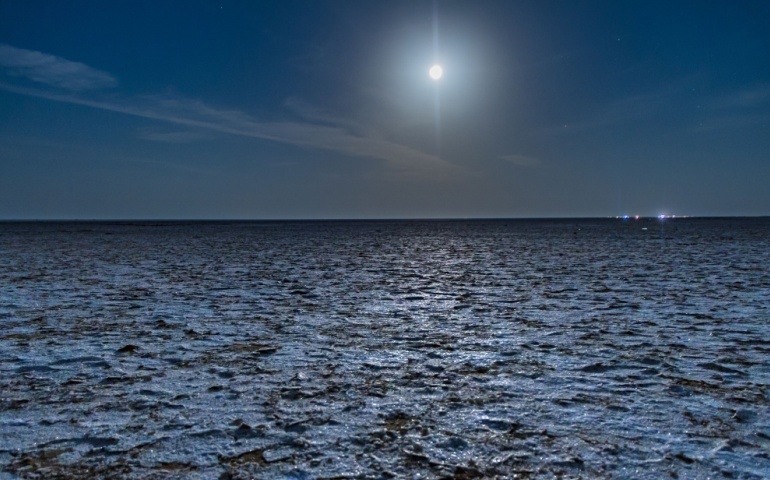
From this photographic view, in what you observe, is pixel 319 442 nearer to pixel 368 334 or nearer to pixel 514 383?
pixel 514 383

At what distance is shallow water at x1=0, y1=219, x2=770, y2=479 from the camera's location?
117 inches

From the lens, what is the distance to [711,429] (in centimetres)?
334

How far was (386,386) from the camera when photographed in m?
4.22

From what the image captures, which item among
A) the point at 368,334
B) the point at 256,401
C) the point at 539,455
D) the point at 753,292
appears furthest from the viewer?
the point at 753,292

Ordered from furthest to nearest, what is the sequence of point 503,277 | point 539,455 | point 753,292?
1. point 503,277
2. point 753,292
3. point 539,455

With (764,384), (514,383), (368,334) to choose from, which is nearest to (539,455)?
(514,383)

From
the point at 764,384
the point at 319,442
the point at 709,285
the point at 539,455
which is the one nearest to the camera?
the point at 539,455

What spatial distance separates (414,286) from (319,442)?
751cm

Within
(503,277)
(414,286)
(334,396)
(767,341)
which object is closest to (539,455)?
(334,396)

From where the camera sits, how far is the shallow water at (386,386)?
117 inches

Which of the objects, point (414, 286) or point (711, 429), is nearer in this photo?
point (711, 429)

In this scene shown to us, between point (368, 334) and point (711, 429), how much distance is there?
3.69m

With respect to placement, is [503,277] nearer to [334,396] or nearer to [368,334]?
[368,334]

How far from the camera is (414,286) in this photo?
10.6m
